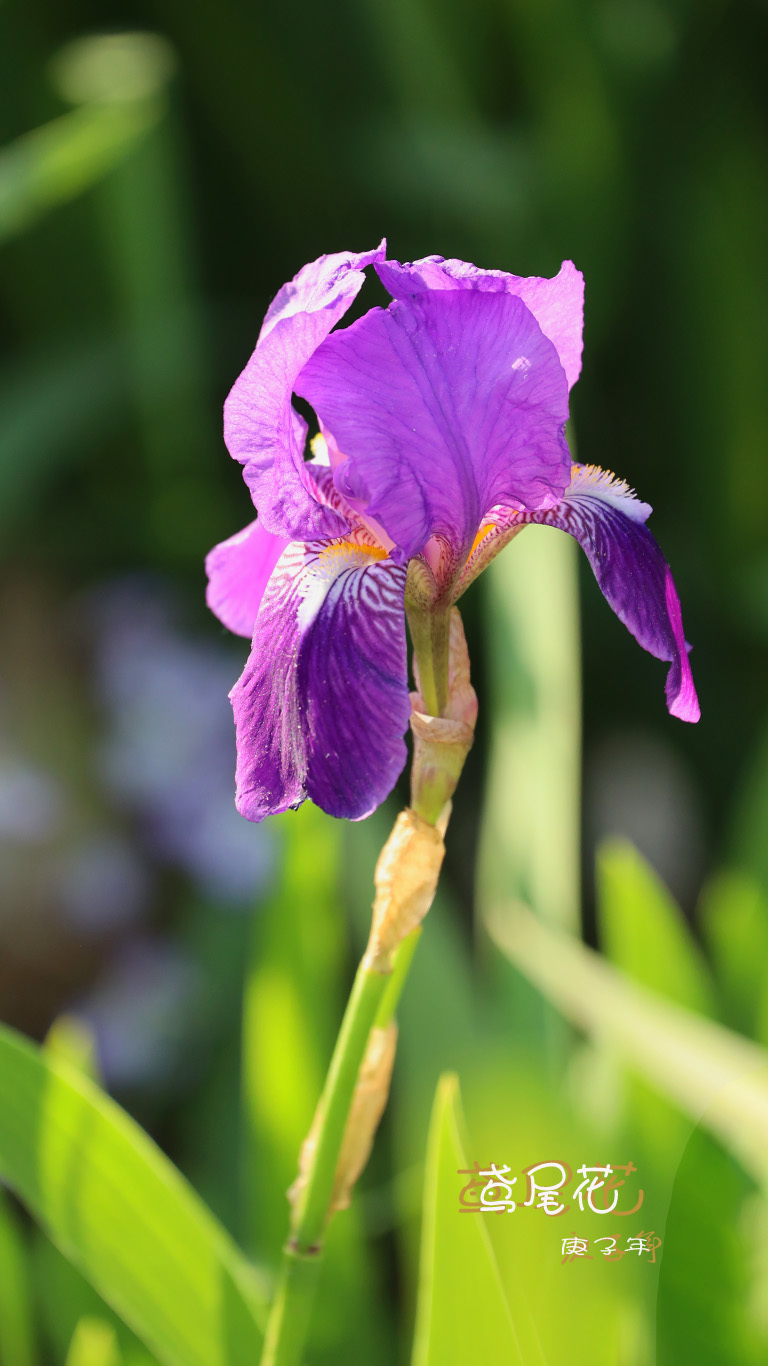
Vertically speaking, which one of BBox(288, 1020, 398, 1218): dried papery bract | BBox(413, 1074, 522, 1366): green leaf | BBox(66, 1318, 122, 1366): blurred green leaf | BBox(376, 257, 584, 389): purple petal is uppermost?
BBox(376, 257, 584, 389): purple petal

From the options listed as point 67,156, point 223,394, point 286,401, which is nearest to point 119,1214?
point 286,401

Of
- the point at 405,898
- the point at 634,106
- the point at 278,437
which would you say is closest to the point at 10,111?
the point at 634,106

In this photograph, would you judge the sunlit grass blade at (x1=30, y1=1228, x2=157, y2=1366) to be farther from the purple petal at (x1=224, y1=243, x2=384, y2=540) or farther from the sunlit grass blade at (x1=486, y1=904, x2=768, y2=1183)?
the purple petal at (x1=224, y1=243, x2=384, y2=540)

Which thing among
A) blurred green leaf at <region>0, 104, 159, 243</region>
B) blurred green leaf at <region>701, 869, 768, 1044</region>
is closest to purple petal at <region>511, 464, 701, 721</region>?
blurred green leaf at <region>701, 869, 768, 1044</region>

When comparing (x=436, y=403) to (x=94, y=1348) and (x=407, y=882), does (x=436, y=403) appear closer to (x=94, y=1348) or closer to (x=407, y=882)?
(x=407, y=882)

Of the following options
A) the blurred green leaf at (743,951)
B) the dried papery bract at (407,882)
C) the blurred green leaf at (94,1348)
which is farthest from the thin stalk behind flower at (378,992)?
the blurred green leaf at (743,951)

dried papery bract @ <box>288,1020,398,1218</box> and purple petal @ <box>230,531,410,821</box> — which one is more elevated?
purple petal @ <box>230,531,410,821</box>

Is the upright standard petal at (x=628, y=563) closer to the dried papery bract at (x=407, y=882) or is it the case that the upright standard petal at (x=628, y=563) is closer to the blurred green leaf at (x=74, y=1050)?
the dried papery bract at (x=407, y=882)
